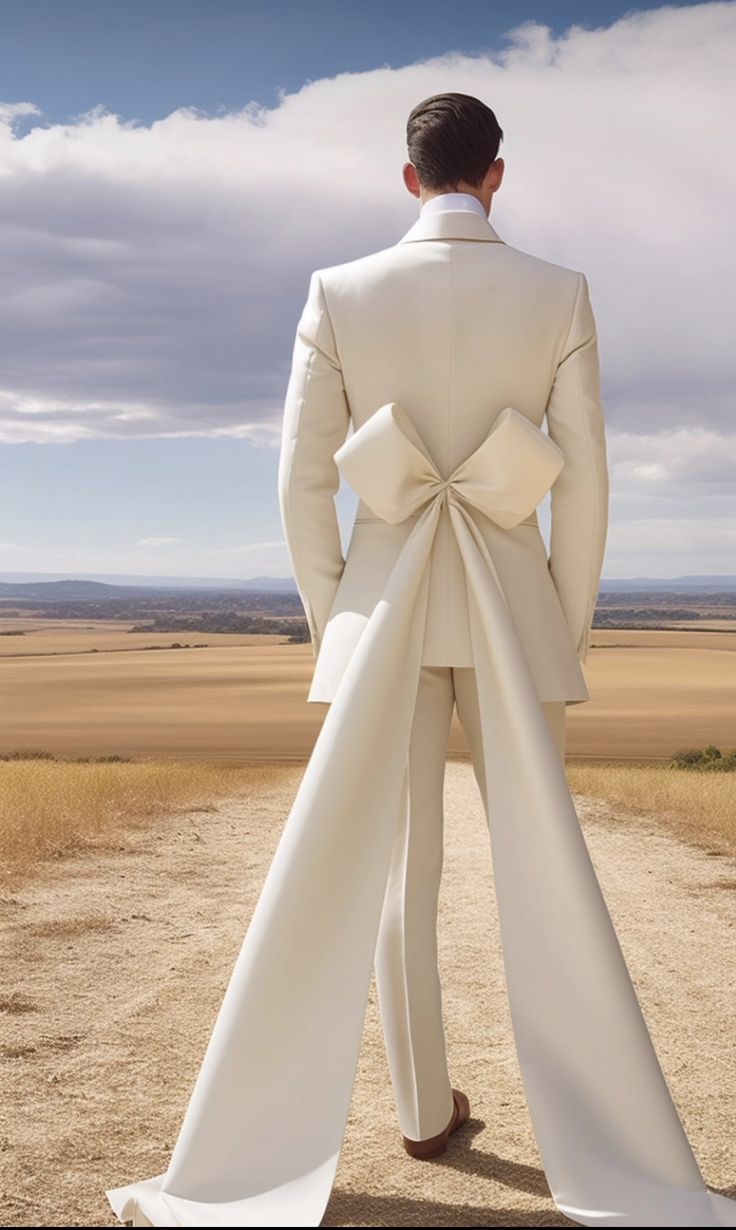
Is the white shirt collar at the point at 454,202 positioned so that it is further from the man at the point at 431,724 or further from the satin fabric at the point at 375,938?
the satin fabric at the point at 375,938

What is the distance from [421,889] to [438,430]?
1.10 m

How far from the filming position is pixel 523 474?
2.85 m

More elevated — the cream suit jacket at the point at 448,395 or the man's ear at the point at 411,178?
the man's ear at the point at 411,178

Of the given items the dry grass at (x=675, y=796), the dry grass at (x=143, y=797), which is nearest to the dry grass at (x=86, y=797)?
the dry grass at (x=143, y=797)

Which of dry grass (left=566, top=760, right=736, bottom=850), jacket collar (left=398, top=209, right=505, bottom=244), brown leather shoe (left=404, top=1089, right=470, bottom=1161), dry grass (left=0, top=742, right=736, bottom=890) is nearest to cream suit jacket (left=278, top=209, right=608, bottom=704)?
jacket collar (left=398, top=209, right=505, bottom=244)

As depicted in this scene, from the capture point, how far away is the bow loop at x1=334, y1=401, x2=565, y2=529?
2.83 metres

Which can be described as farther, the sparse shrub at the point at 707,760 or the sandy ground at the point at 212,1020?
the sparse shrub at the point at 707,760

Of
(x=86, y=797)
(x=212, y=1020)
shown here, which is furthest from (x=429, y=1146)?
(x=86, y=797)

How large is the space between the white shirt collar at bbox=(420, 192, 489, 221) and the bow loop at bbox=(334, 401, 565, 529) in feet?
1.57

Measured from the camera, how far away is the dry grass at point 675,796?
29.5ft

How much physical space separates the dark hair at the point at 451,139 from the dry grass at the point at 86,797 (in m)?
4.96

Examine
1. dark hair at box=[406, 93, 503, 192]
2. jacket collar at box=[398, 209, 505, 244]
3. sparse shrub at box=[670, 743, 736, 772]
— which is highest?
dark hair at box=[406, 93, 503, 192]

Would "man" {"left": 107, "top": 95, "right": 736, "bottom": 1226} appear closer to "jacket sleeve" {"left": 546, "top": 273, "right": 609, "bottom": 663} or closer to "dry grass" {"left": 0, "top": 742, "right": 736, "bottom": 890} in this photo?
"jacket sleeve" {"left": 546, "top": 273, "right": 609, "bottom": 663}

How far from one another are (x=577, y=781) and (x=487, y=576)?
8659 mm
